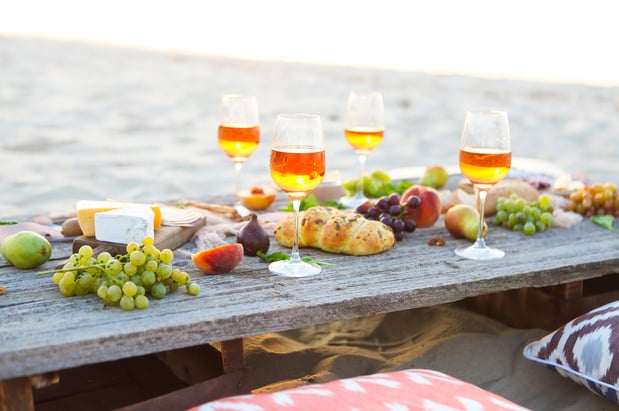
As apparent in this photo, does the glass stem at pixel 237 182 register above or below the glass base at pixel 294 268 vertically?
above

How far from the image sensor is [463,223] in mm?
2900

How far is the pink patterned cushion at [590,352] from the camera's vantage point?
239cm

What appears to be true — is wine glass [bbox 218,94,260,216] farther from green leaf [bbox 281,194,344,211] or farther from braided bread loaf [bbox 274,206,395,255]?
braided bread loaf [bbox 274,206,395,255]

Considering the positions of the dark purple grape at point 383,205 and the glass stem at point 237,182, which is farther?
the glass stem at point 237,182

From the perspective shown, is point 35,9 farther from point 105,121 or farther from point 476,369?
point 476,369

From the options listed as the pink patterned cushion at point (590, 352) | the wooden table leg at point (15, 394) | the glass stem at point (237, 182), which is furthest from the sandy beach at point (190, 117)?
the pink patterned cushion at point (590, 352)

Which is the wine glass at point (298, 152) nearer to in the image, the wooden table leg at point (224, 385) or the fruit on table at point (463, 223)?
the wooden table leg at point (224, 385)

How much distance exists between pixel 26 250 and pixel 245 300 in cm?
76

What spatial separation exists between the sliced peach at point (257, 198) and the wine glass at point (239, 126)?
0.17m

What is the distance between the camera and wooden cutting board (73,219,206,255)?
244cm

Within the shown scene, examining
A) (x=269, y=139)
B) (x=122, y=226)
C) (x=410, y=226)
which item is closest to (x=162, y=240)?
(x=122, y=226)

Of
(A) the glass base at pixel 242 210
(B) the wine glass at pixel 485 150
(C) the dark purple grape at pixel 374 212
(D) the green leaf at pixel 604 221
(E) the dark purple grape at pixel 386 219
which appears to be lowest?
(D) the green leaf at pixel 604 221

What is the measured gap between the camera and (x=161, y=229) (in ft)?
8.79

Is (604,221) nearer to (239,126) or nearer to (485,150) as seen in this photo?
(485,150)
